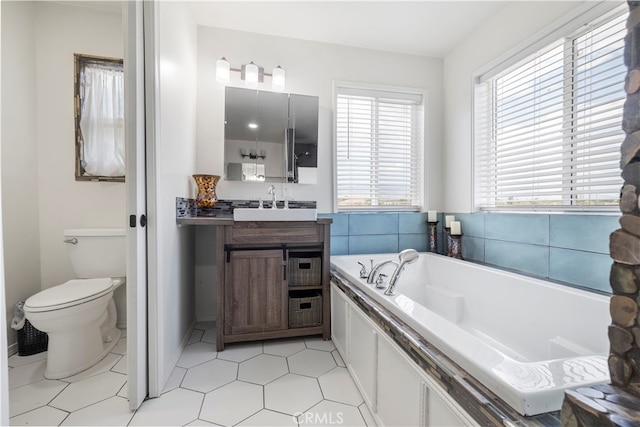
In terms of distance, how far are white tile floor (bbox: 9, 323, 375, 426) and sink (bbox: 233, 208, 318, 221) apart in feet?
2.92

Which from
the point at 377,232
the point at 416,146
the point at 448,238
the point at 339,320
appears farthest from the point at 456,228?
the point at 339,320

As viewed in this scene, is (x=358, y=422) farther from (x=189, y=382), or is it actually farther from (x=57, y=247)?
(x=57, y=247)

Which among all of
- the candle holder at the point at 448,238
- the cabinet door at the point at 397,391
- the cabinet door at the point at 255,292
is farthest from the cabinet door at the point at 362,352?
the candle holder at the point at 448,238

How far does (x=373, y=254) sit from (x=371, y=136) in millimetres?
1084

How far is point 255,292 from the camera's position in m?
1.84

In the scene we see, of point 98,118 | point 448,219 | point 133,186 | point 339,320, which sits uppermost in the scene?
point 98,118

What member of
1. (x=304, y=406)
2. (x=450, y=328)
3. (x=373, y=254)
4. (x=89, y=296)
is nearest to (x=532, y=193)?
(x=373, y=254)

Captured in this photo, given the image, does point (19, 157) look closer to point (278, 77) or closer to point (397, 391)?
point (278, 77)

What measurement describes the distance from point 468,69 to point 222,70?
2045 mm

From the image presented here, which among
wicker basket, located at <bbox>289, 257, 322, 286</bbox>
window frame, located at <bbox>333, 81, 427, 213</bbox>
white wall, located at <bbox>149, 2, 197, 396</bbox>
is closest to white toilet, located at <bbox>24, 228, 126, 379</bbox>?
white wall, located at <bbox>149, 2, 197, 396</bbox>

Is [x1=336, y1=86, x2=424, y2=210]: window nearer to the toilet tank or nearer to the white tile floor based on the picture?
the white tile floor

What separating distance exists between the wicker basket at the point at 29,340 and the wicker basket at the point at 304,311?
163 centimetres

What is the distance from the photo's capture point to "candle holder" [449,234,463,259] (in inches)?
89.4

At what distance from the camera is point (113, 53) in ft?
6.74
